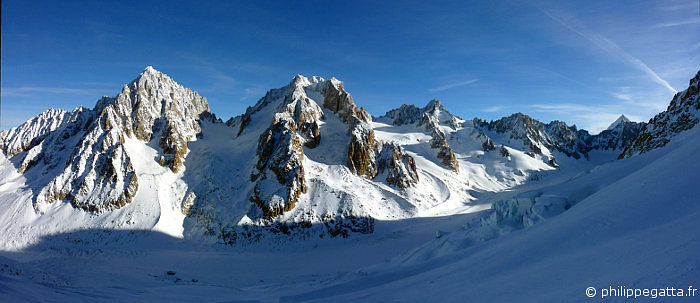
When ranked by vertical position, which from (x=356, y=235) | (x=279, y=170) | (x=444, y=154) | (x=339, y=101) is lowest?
(x=356, y=235)

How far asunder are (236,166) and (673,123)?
71.9 metres

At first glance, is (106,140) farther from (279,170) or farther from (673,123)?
(673,123)

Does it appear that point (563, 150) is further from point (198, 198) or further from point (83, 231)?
point (83, 231)

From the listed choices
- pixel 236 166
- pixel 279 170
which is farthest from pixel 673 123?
pixel 236 166

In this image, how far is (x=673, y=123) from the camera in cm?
3725

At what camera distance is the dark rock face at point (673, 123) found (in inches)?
1383

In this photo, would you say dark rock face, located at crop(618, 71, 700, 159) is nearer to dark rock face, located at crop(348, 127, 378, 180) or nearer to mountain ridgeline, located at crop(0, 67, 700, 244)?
mountain ridgeline, located at crop(0, 67, 700, 244)

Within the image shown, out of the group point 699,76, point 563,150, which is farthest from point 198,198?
point 563,150

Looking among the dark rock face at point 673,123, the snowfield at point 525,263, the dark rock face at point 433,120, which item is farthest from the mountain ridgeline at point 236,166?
the snowfield at point 525,263

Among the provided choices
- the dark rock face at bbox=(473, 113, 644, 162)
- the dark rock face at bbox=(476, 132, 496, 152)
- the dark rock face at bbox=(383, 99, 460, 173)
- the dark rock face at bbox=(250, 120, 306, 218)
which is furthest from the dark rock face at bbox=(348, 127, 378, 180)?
the dark rock face at bbox=(473, 113, 644, 162)

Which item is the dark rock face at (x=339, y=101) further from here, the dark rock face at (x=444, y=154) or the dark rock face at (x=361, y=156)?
the dark rock face at (x=444, y=154)

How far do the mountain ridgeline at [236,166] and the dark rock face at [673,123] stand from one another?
192mm

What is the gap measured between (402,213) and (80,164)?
209 ft

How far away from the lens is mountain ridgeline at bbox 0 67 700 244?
51.7 m
